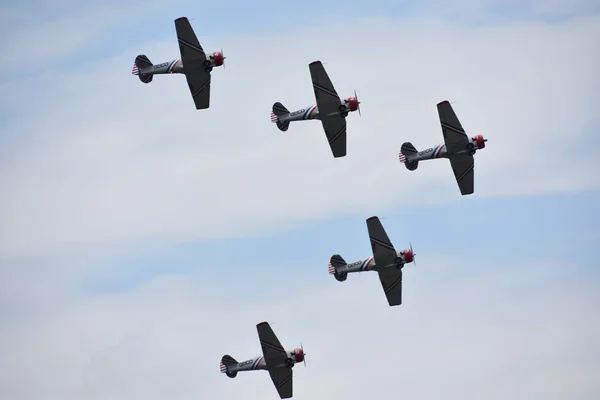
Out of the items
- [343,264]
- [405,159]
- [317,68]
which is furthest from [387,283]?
[317,68]

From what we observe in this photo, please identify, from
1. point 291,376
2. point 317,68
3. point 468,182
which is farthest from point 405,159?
point 291,376

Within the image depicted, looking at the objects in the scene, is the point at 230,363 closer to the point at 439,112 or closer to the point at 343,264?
the point at 343,264

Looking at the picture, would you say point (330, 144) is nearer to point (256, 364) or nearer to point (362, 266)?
point (362, 266)

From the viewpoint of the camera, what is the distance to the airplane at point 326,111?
4035 inches

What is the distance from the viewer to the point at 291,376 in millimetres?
108312

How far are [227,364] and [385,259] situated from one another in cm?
1750

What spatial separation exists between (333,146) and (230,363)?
2172 centimetres

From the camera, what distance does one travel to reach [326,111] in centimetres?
10444

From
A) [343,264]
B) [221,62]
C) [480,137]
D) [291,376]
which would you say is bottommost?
[291,376]

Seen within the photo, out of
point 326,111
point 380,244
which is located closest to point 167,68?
point 326,111

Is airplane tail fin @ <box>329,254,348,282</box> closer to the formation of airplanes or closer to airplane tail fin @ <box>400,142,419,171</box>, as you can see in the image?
the formation of airplanes

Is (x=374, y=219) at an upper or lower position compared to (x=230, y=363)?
upper

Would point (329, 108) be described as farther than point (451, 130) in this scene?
No

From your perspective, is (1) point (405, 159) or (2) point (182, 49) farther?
(1) point (405, 159)
